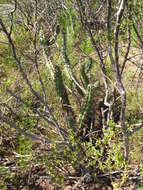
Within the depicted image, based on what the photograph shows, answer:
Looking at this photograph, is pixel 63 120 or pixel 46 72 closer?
pixel 63 120

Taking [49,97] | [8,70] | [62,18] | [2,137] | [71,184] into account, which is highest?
[62,18]

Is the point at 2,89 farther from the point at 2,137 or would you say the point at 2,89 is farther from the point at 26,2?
the point at 26,2

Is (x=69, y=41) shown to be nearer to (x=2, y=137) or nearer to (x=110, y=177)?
(x=2, y=137)

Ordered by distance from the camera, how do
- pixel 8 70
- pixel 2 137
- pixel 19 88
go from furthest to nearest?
pixel 8 70 → pixel 19 88 → pixel 2 137

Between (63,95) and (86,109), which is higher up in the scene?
(63,95)

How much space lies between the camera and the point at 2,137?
9.54ft

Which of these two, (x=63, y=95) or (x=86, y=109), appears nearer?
(x=86, y=109)

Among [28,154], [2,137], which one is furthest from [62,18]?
[28,154]

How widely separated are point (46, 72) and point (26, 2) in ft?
3.15

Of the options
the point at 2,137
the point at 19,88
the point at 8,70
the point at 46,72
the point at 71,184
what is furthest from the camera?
the point at 8,70

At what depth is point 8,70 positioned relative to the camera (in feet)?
13.9

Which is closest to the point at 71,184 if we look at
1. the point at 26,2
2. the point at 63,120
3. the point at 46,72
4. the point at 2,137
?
the point at 63,120

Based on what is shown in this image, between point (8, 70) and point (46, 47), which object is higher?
point (8, 70)

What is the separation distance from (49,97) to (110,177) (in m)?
1.42
